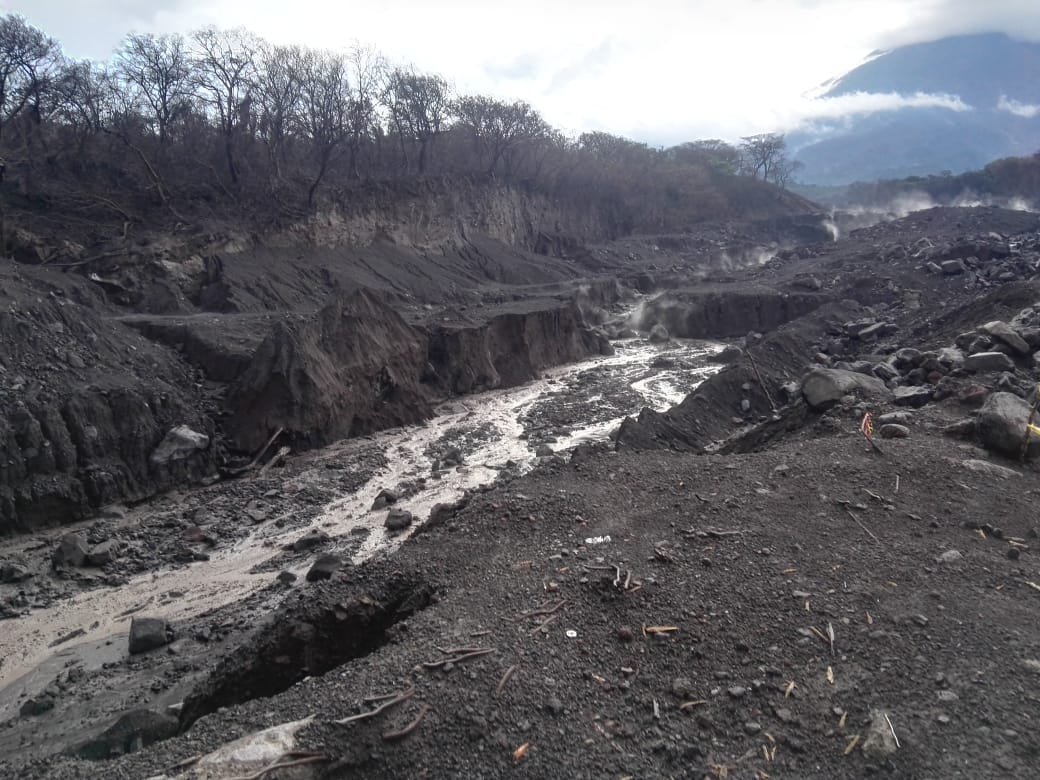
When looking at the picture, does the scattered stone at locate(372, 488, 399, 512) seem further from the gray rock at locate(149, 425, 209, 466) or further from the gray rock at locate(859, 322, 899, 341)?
the gray rock at locate(859, 322, 899, 341)

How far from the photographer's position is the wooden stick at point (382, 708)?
500 cm

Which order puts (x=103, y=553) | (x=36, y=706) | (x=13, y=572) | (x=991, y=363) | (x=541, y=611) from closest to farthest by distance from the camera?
(x=541, y=611) < (x=36, y=706) < (x=13, y=572) < (x=103, y=553) < (x=991, y=363)

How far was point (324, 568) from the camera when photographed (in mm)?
11039

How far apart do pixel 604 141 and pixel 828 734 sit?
6633cm

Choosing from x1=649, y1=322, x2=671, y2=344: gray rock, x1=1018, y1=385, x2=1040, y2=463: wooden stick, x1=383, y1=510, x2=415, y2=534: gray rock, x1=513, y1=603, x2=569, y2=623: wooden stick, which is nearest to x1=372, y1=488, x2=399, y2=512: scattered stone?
x1=383, y1=510, x2=415, y2=534: gray rock

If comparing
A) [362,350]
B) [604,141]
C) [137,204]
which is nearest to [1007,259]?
[362,350]

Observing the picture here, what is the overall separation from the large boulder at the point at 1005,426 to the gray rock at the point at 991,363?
3.16 meters

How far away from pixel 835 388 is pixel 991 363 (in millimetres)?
2832

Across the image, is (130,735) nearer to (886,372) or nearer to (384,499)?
(384,499)

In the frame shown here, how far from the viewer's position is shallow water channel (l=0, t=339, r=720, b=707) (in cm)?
989

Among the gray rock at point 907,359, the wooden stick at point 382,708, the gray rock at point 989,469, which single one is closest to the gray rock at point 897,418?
the gray rock at point 989,469

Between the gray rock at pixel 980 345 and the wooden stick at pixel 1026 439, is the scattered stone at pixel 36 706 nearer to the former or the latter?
the wooden stick at pixel 1026 439

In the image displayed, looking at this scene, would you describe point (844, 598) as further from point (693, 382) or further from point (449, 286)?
point (449, 286)

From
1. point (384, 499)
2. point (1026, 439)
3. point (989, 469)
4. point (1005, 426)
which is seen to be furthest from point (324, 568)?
point (1026, 439)
